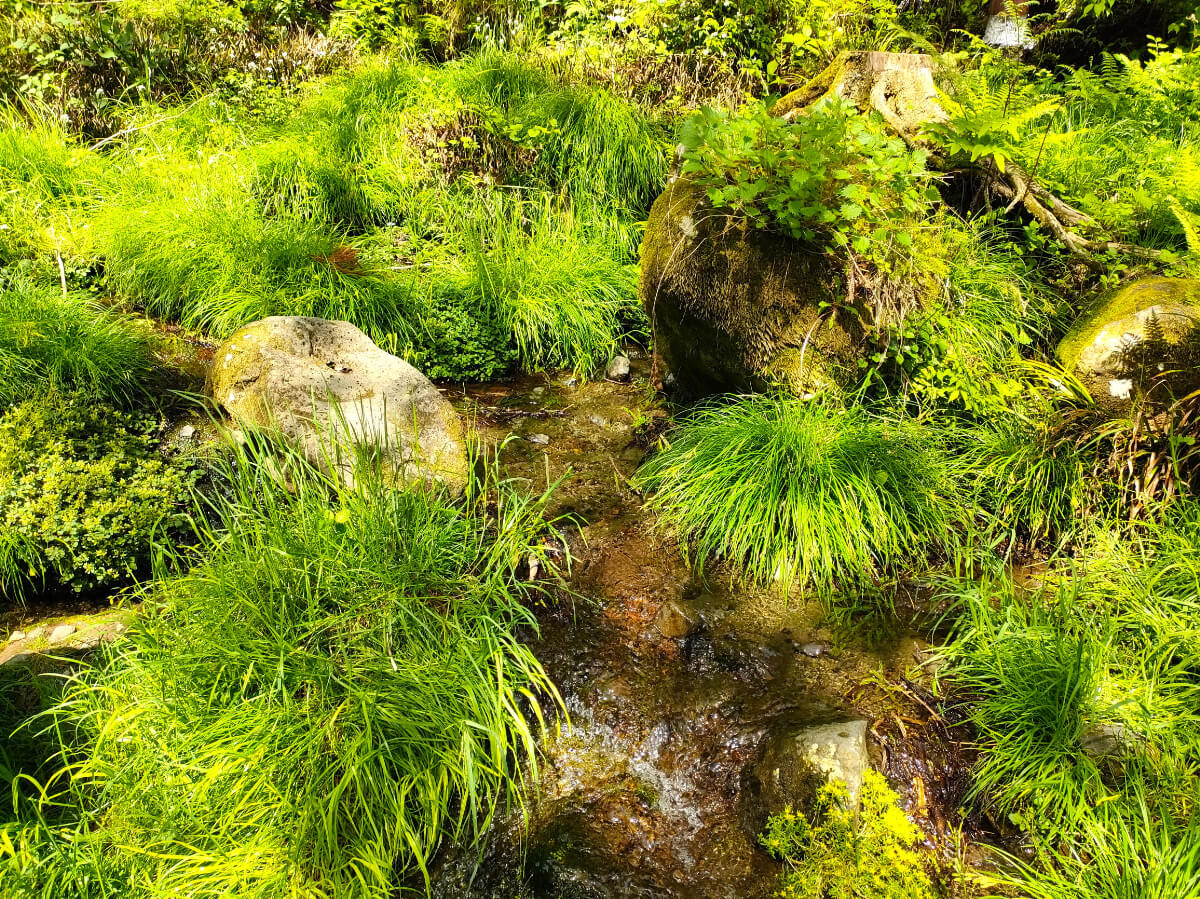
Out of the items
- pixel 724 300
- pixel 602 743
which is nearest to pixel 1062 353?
pixel 724 300

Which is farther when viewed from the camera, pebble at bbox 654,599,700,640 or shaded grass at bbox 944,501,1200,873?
pebble at bbox 654,599,700,640

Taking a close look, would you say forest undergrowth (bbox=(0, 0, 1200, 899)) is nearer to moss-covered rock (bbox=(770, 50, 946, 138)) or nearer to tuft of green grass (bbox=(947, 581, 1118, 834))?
tuft of green grass (bbox=(947, 581, 1118, 834))

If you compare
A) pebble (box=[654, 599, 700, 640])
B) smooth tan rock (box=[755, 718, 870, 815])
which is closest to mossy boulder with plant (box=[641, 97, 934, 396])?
pebble (box=[654, 599, 700, 640])

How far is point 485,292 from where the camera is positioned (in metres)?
5.21

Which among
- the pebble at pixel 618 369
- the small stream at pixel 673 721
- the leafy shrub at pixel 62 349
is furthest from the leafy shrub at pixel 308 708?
the pebble at pixel 618 369

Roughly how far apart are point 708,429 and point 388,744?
7.43 ft

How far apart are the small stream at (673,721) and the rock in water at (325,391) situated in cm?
76

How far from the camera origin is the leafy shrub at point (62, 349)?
3.72 metres

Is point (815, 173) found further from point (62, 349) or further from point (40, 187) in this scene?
point (40, 187)

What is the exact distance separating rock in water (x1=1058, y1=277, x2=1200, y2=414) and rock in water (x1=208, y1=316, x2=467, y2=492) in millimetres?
3284

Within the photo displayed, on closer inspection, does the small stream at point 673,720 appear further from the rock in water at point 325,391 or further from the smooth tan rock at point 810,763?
the rock in water at point 325,391

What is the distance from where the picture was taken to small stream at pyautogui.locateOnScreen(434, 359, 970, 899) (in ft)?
8.27

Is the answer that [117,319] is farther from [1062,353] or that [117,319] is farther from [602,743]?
[1062,353]

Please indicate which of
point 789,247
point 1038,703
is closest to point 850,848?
point 1038,703
